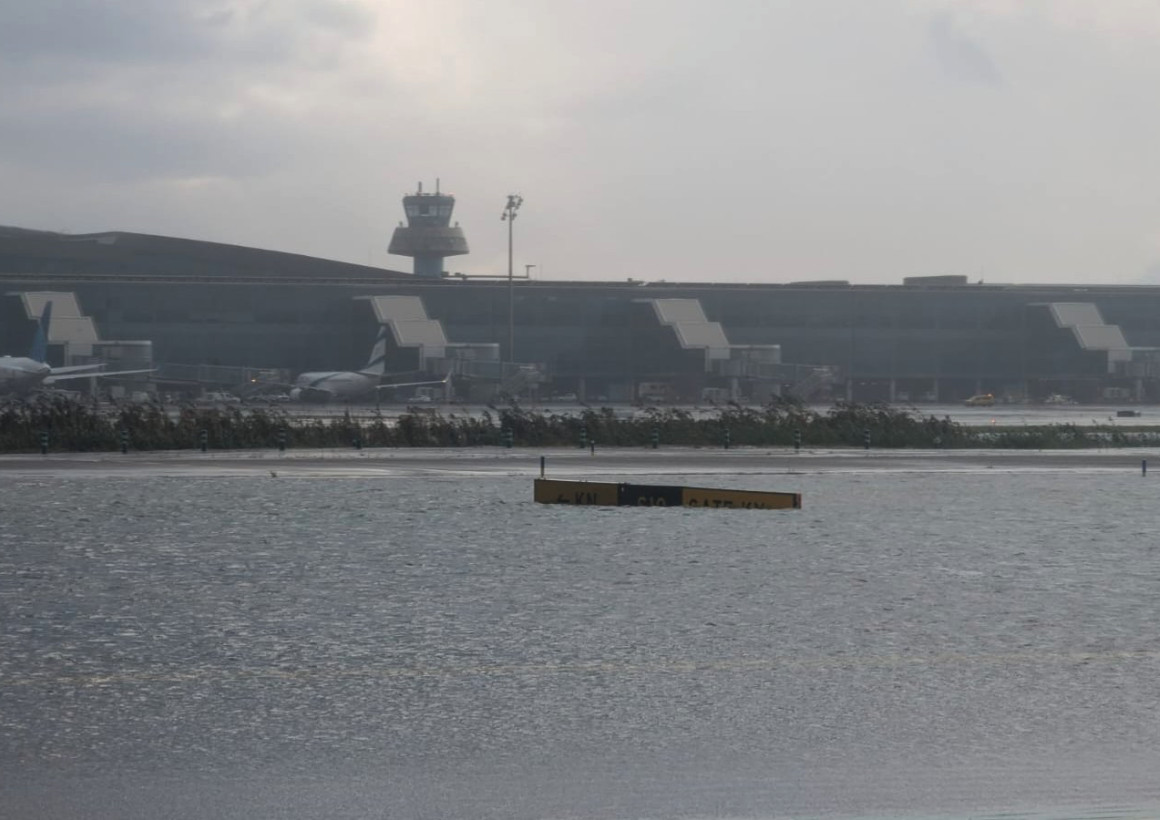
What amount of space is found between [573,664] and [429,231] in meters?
183

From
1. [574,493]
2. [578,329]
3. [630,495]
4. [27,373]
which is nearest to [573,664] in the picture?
[630,495]

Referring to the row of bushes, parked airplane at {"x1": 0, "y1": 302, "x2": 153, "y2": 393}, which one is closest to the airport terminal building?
parked airplane at {"x1": 0, "y1": 302, "x2": 153, "y2": 393}

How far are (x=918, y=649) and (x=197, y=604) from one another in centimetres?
1010

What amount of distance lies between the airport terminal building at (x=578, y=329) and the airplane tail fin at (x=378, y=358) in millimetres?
871

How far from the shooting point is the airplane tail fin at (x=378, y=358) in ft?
351

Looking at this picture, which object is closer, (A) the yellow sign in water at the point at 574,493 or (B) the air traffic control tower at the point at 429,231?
(A) the yellow sign in water at the point at 574,493

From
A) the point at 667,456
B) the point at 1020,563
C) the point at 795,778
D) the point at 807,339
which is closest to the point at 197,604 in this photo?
the point at 795,778

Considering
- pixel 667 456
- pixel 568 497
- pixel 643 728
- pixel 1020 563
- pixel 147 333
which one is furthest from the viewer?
pixel 147 333

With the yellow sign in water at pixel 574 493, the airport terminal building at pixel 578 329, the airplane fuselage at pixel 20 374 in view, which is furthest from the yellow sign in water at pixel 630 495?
the airport terminal building at pixel 578 329

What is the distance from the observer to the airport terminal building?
10912 centimetres

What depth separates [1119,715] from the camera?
12891mm

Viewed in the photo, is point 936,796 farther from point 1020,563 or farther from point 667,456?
point 667,456

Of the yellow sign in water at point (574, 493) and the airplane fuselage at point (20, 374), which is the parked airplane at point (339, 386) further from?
the yellow sign in water at point (574, 493)

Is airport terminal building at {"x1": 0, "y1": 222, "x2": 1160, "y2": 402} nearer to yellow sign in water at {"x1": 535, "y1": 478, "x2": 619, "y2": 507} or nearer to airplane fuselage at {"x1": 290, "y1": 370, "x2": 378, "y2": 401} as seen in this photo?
airplane fuselage at {"x1": 290, "y1": 370, "x2": 378, "y2": 401}
